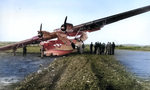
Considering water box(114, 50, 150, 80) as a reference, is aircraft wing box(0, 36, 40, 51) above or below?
above

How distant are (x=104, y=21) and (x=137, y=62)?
1572mm

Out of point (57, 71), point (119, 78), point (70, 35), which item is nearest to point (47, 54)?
point (57, 71)

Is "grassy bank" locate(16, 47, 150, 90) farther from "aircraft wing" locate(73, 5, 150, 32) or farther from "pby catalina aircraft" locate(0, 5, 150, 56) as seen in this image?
"aircraft wing" locate(73, 5, 150, 32)

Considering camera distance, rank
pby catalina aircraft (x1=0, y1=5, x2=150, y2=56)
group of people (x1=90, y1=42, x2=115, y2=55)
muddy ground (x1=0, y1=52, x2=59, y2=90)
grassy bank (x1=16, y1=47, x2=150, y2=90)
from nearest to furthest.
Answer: grassy bank (x1=16, y1=47, x2=150, y2=90)
muddy ground (x1=0, y1=52, x2=59, y2=90)
pby catalina aircraft (x1=0, y1=5, x2=150, y2=56)
group of people (x1=90, y1=42, x2=115, y2=55)

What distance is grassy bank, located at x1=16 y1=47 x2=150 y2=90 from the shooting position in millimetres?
2867

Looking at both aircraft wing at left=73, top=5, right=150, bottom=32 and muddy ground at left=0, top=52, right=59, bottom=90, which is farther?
aircraft wing at left=73, top=5, right=150, bottom=32

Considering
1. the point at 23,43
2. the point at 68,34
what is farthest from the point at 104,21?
the point at 23,43

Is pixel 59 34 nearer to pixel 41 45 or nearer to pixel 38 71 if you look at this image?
pixel 41 45

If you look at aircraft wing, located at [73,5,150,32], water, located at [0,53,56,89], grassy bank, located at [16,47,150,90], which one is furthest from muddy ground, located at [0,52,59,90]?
aircraft wing, located at [73,5,150,32]

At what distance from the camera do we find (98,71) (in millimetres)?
3281

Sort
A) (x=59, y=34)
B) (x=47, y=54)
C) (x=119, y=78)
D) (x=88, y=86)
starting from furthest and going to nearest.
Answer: (x=47, y=54) → (x=59, y=34) → (x=119, y=78) → (x=88, y=86)

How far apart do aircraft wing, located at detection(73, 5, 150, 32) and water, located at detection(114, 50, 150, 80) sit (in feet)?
3.80

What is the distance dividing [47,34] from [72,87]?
1377 mm

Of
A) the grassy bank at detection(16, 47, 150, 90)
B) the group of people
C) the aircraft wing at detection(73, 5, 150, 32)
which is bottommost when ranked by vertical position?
the grassy bank at detection(16, 47, 150, 90)
